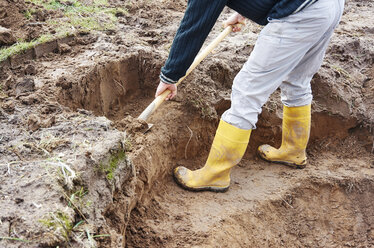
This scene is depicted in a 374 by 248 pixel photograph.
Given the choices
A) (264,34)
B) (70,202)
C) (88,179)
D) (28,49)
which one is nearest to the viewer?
(70,202)

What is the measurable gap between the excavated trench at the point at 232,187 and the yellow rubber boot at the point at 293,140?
11 centimetres

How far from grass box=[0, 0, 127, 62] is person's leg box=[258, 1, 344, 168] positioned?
2314 mm

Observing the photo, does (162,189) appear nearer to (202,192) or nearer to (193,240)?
(202,192)

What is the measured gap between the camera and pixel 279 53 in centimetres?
257

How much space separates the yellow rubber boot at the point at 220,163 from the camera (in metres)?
2.95

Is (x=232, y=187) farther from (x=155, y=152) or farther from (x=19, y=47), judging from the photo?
(x=19, y=47)

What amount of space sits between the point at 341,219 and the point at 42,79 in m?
3.01

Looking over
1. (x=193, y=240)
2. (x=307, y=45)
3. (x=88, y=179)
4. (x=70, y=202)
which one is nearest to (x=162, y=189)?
(x=193, y=240)

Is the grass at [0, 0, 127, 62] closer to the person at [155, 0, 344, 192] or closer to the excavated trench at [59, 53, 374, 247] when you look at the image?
the excavated trench at [59, 53, 374, 247]

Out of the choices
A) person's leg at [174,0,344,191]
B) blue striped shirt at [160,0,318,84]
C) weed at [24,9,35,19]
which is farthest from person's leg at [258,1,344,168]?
weed at [24,9,35,19]

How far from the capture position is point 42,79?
10.7 feet

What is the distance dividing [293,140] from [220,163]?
891 millimetres

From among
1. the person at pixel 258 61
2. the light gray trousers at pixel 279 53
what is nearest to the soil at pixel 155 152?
the person at pixel 258 61

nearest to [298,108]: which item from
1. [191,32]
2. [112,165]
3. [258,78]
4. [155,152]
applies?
[258,78]
